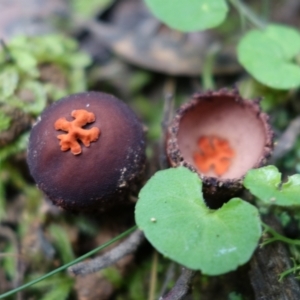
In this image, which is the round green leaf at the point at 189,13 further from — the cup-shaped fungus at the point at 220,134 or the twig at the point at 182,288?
the twig at the point at 182,288

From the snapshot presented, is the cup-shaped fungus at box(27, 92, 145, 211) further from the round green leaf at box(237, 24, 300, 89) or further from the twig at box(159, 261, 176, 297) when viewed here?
the round green leaf at box(237, 24, 300, 89)

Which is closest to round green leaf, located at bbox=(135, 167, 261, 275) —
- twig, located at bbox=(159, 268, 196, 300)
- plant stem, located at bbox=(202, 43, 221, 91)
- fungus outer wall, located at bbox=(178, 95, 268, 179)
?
twig, located at bbox=(159, 268, 196, 300)

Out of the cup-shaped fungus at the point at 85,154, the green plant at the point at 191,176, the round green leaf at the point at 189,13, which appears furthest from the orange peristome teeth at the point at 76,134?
the round green leaf at the point at 189,13

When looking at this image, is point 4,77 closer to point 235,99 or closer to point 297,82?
point 235,99

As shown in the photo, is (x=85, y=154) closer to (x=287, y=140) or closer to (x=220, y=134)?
(x=220, y=134)

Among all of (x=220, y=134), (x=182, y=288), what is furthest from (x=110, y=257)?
(x=220, y=134)

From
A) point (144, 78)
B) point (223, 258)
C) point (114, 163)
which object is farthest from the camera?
point (144, 78)

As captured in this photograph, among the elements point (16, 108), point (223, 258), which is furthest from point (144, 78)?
point (223, 258)
